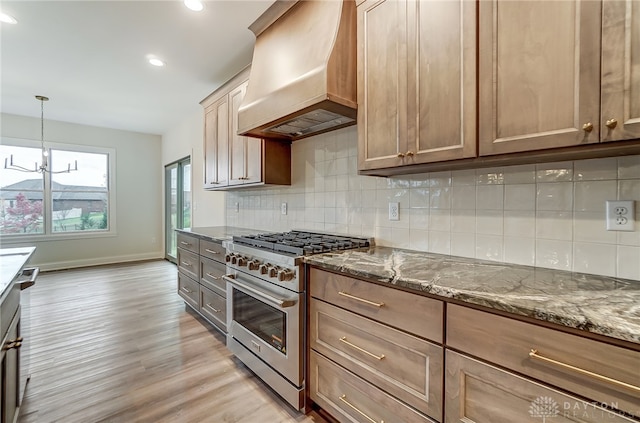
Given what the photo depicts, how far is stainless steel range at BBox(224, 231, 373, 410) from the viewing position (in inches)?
67.0

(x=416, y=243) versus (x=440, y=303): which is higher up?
(x=416, y=243)

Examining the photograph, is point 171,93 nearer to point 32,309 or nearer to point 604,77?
point 32,309

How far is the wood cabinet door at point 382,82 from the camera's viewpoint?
1.53m

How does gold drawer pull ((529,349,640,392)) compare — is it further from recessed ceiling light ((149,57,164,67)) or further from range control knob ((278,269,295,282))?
recessed ceiling light ((149,57,164,67))

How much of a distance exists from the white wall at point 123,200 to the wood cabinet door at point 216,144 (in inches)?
142

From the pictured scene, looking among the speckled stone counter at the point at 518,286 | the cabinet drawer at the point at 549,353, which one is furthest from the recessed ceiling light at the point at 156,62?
the cabinet drawer at the point at 549,353

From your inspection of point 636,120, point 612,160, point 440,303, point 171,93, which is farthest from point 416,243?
point 171,93

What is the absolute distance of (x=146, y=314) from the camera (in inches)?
128

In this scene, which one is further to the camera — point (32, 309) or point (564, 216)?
point (32, 309)

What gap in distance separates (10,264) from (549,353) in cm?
254

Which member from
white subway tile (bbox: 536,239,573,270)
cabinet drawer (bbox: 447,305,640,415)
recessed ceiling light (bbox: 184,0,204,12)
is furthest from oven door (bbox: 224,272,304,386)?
recessed ceiling light (bbox: 184,0,204,12)

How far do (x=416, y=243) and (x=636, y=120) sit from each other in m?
1.13

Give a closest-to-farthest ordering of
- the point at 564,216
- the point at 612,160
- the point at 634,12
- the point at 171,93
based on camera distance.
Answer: the point at 634,12
the point at 612,160
the point at 564,216
the point at 171,93

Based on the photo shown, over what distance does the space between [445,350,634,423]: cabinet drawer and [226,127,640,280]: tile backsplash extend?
70 cm
